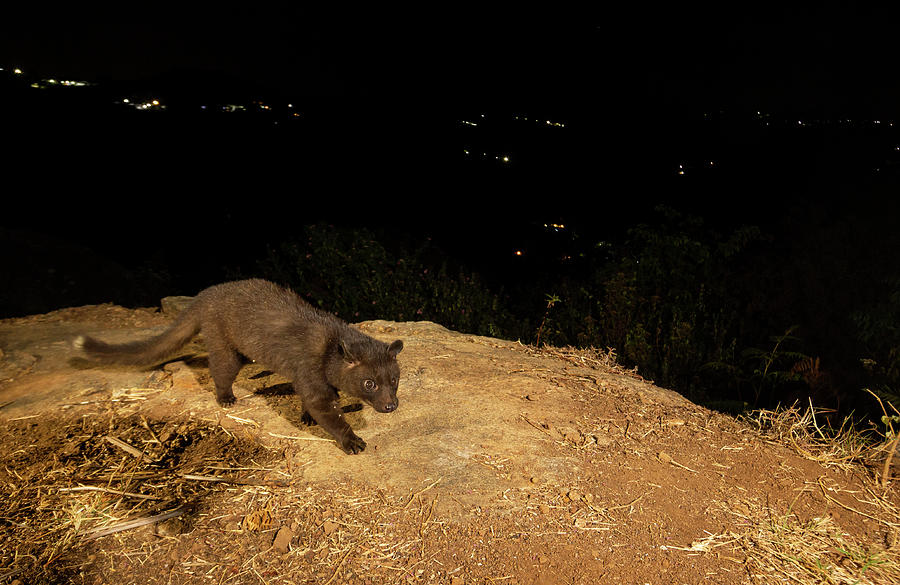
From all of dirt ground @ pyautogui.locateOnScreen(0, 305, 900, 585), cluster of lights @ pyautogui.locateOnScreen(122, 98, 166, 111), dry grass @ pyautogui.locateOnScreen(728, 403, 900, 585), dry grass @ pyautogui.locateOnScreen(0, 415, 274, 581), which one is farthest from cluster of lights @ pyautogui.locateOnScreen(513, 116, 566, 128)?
dry grass @ pyautogui.locateOnScreen(0, 415, 274, 581)

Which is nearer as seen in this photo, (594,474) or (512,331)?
(594,474)

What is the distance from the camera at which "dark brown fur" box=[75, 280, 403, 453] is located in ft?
12.4

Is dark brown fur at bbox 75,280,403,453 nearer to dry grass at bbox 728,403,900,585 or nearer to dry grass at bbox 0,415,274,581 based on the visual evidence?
dry grass at bbox 0,415,274,581

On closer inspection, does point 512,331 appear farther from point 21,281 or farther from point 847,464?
point 21,281

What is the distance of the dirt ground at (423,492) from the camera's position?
8.74 feet

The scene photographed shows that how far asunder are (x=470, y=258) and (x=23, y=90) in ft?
39.9

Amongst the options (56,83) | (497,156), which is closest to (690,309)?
(497,156)

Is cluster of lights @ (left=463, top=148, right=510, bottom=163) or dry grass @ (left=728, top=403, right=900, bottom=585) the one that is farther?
cluster of lights @ (left=463, top=148, right=510, bottom=163)

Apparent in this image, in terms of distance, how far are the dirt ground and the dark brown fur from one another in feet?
0.86

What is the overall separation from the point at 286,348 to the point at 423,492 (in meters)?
1.64

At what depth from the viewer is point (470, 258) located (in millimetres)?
13438

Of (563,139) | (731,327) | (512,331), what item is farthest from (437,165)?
(731,327)

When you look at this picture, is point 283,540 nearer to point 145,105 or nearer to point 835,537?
point 835,537

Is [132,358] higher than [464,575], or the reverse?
[464,575]
